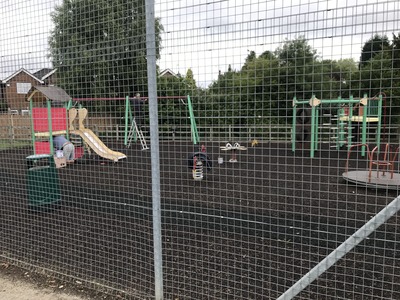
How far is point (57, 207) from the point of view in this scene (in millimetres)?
5777

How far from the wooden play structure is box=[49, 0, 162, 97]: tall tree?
605 centimetres

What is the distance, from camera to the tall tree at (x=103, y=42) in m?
2.98

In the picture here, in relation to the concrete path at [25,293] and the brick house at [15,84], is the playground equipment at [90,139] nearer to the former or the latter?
the brick house at [15,84]

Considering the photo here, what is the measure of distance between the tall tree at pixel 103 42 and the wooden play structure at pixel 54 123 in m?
6.05

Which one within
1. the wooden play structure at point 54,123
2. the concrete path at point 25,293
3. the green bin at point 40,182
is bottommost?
the concrete path at point 25,293

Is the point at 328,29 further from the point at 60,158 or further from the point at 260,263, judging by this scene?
the point at 60,158

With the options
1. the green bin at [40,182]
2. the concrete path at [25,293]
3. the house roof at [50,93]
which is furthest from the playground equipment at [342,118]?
the house roof at [50,93]

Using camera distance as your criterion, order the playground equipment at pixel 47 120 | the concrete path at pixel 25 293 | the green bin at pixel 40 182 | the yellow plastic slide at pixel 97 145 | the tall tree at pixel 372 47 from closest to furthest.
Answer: the tall tree at pixel 372 47, the concrete path at pixel 25 293, the green bin at pixel 40 182, the playground equipment at pixel 47 120, the yellow plastic slide at pixel 97 145

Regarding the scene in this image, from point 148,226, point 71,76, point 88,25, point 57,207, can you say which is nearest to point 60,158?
point 57,207

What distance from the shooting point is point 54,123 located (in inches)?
412

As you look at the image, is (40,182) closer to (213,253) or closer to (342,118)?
(213,253)

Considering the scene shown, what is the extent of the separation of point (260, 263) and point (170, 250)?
3.37 feet

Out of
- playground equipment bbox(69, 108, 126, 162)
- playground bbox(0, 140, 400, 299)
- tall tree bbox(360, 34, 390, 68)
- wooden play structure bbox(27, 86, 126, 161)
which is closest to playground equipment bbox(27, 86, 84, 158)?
wooden play structure bbox(27, 86, 126, 161)

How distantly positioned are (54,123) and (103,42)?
8.27 meters
